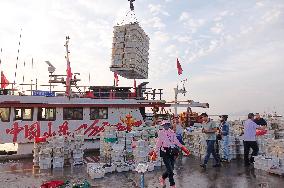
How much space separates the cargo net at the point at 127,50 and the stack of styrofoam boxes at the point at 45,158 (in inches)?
516

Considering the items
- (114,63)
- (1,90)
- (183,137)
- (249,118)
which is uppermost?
(114,63)

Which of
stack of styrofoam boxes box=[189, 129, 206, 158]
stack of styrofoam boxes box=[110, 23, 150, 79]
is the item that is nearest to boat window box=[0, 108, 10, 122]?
stack of styrofoam boxes box=[110, 23, 150, 79]

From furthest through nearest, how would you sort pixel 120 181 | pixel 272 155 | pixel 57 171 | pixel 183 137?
pixel 183 137
pixel 57 171
pixel 272 155
pixel 120 181

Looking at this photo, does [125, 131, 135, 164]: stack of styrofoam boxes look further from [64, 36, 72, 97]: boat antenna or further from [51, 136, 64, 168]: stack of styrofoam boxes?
[64, 36, 72, 97]: boat antenna

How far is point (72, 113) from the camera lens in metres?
20.5

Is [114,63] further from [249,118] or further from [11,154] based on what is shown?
[249,118]

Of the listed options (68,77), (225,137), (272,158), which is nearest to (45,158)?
(68,77)

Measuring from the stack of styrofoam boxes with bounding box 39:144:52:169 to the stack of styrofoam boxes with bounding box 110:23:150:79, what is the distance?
516 inches

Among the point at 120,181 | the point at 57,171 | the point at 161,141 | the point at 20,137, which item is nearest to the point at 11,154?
the point at 20,137

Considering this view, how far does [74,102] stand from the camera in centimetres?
2036

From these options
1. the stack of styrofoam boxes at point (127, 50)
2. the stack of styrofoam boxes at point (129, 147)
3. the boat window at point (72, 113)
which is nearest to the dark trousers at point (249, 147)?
the stack of styrofoam boxes at point (129, 147)

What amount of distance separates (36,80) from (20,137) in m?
4.20

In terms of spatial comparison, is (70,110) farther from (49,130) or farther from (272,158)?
Result: (272,158)

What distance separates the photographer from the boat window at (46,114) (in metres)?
19.6
